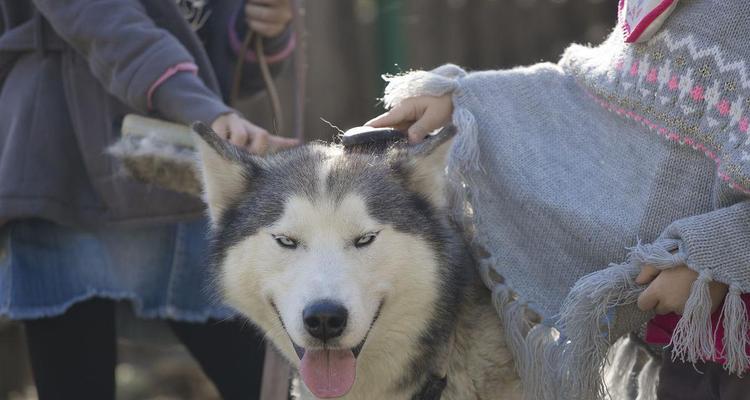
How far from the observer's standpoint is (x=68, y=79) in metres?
3.11

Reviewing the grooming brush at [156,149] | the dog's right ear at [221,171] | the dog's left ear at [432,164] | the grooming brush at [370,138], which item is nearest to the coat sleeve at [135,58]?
the grooming brush at [156,149]

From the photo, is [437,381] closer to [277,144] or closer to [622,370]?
[622,370]

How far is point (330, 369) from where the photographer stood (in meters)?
2.47

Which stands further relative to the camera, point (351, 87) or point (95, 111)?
point (351, 87)

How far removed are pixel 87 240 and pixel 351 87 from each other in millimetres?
3830

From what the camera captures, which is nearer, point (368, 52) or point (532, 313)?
point (532, 313)

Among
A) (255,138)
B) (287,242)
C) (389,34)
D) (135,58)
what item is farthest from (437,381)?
(389,34)

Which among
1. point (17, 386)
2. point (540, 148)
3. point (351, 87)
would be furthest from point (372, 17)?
point (540, 148)

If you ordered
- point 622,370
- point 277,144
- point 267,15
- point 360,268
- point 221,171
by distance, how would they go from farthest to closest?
point 267,15 → point 277,144 → point 622,370 → point 221,171 → point 360,268

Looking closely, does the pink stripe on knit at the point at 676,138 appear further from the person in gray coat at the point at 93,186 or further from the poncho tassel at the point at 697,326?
the person in gray coat at the point at 93,186

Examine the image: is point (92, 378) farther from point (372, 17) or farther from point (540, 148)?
point (372, 17)

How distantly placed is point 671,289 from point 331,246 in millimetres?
810

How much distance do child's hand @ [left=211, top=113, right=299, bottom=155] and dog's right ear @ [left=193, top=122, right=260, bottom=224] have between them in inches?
6.6

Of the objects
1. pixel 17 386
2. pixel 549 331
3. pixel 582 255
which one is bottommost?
pixel 17 386
